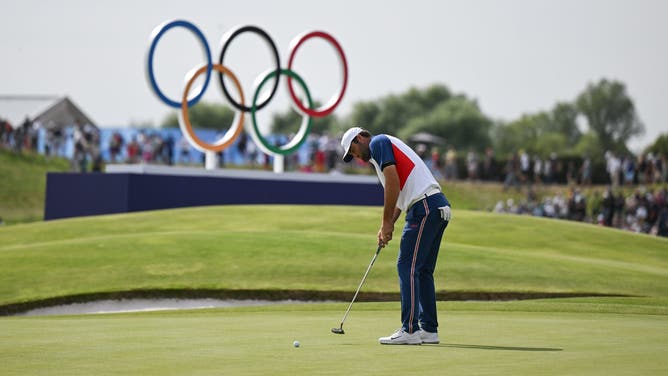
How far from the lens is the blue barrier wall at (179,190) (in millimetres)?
39969

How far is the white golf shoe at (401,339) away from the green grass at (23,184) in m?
51.8

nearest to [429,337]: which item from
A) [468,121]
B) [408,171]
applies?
[408,171]

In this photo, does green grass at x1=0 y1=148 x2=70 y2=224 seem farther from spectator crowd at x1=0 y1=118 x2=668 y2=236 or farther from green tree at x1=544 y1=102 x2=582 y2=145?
green tree at x1=544 y1=102 x2=582 y2=145

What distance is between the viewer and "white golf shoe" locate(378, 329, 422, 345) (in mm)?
10906

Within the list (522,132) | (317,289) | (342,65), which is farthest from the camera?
(522,132)

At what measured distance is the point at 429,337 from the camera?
11141 mm

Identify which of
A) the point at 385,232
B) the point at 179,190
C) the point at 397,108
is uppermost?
the point at 397,108

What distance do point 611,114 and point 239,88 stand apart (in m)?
134

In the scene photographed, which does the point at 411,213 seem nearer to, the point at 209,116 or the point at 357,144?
the point at 357,144

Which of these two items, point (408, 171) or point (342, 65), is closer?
point (408, 171)

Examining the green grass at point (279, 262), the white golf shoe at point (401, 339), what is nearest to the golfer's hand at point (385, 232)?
the white golf shoe at point (401, 339)

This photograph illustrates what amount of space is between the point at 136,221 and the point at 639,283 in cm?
1694

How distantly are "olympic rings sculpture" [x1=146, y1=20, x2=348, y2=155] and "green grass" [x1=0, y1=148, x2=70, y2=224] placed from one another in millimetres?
20850

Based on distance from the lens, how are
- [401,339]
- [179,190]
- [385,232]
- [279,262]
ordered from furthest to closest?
[179,190] < [279,262] < [385,232] < [401,339]
